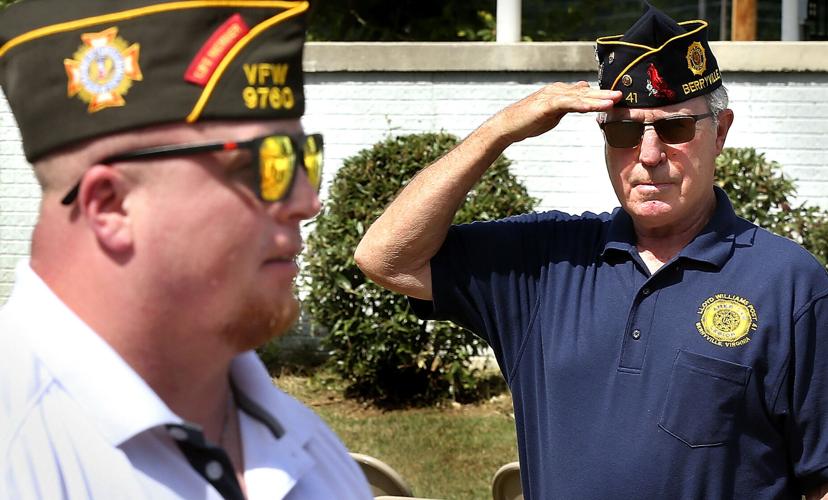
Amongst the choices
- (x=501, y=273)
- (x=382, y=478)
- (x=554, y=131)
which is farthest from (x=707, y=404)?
(x=554, y=131)

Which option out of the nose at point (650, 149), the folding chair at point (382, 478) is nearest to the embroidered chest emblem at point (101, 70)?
the nose at point (650, 149)

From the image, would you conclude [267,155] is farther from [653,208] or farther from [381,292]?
[381,292]

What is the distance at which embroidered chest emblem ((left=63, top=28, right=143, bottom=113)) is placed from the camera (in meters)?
1.42

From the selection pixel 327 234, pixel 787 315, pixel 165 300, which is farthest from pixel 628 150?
pixel 327 234

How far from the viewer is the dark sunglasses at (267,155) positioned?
1.42m

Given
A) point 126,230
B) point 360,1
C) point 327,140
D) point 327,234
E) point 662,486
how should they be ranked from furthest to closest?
point 360,1
point 327,140
point 327,234
point 662,486
point 126,230

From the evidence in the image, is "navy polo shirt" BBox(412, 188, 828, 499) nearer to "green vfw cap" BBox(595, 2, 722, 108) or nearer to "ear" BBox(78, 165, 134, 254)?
"green vfw cap" BBox(595, 2, 722, 108)

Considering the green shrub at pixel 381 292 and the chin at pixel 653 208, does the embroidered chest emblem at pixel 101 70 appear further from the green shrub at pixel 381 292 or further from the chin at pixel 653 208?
the green shrub at pixel 381 292

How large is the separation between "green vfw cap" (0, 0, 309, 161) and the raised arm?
5.79 feet

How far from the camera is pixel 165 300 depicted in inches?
56.4

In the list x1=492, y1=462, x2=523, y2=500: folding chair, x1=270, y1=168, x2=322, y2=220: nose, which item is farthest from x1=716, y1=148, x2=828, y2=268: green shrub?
x1=270, y1=168, x2=322, y2=220: nose

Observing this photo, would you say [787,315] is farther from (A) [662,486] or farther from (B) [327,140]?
(B) [327,140]

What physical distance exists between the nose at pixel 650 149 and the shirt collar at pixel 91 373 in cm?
197

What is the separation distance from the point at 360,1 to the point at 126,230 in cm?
903
